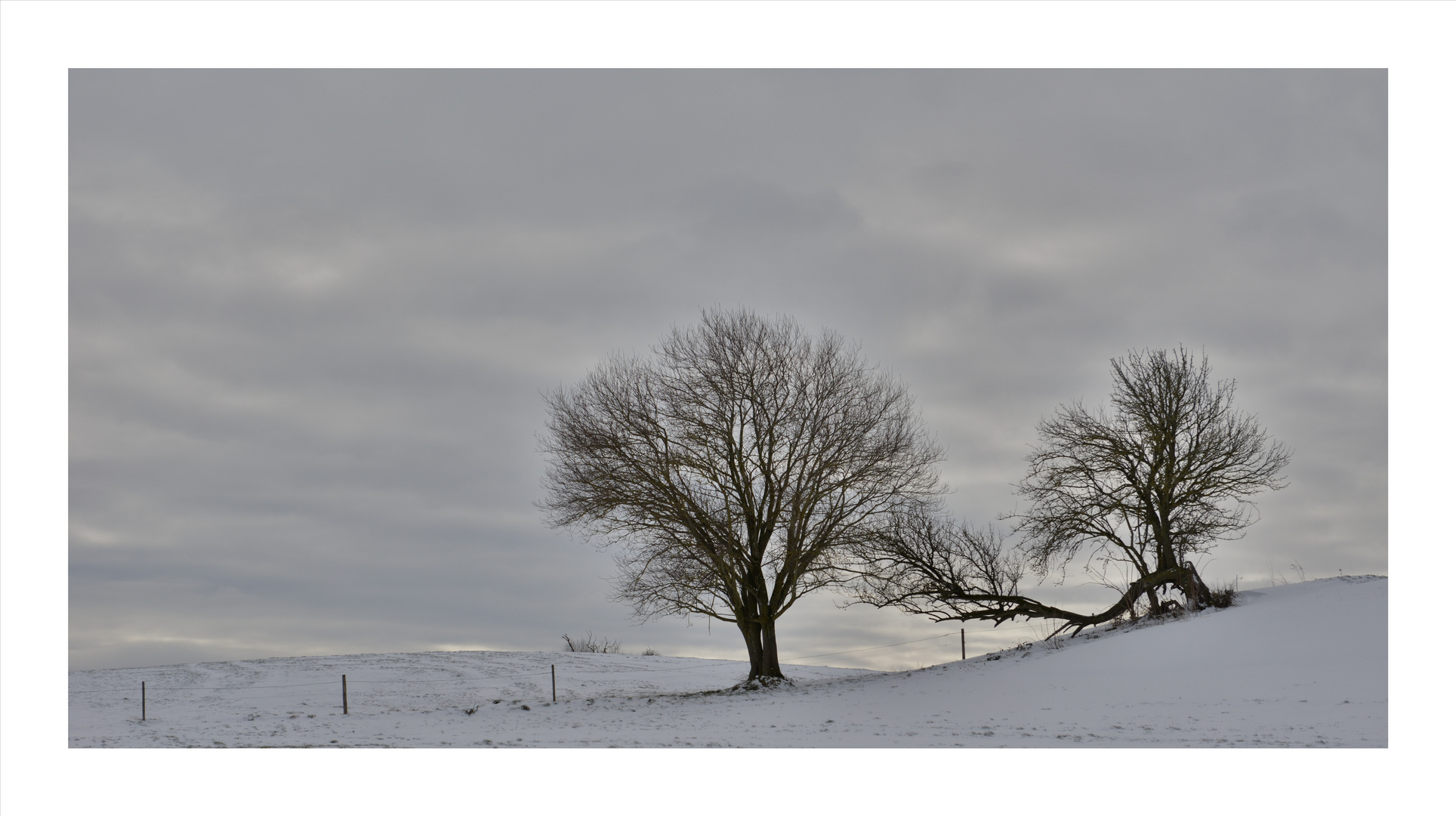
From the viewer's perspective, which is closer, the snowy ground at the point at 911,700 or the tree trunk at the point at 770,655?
the snowy ground at the point at 911,700

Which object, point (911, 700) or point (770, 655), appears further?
point (770, 655)

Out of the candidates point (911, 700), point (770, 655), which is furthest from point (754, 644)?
point (911, 700)

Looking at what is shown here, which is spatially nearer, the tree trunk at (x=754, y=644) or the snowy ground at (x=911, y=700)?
the snowy ground at (x=911, y=700)

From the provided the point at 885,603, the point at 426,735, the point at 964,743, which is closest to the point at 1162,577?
the point at 885,603

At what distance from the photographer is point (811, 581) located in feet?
79.4

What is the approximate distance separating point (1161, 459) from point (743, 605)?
10.8 meters

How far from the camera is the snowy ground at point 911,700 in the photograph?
15469 mm

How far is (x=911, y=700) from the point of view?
20.1 m

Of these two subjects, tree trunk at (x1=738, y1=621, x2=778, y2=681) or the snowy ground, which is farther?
tree trunk at (x1=738, y1=621, x2=778, y2=681)

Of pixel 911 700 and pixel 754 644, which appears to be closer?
pixel 911 700

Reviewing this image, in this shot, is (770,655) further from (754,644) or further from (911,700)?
(911,700)

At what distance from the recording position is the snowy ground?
15.5 meters

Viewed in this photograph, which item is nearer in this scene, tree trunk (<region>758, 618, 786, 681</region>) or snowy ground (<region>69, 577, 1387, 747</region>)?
snowy ground (<region>69, 577, 1387, 747</region>)

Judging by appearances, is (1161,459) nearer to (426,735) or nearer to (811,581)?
(811,581)
